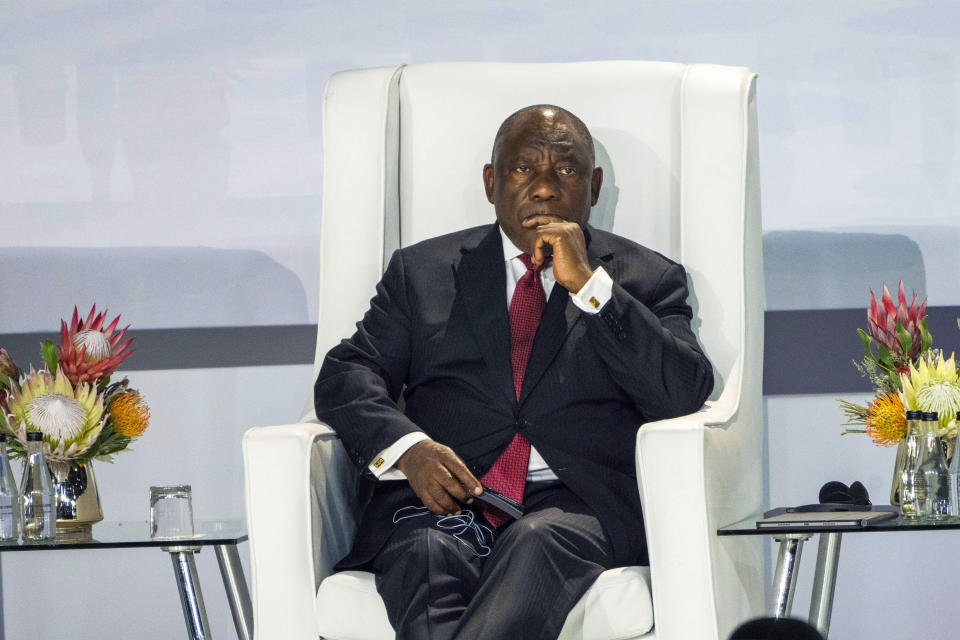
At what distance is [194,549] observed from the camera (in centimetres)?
235

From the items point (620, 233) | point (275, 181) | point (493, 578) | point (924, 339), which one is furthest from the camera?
point (275, 181)

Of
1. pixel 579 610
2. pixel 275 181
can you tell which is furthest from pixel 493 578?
pixel 275 181

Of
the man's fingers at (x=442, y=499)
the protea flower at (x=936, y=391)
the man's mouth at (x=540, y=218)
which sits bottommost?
the man's fingers at (x=442, y=499)

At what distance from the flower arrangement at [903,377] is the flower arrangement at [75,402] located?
5.00ft

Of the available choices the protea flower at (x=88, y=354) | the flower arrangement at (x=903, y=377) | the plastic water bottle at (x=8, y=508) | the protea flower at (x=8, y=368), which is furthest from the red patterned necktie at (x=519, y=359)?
the protea flower at (x=8, y=368)

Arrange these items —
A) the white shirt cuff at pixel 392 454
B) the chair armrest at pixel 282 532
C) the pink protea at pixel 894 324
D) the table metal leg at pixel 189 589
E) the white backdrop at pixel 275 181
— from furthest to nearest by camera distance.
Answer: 1. the white backdrop at pixel 275 181
2. the pink protea at pixel 894 324
3. the table metal leg at pixel 189 589
4. the white shirt cuff at pixel 392 454
5. the chair armrest at pixel 282 532

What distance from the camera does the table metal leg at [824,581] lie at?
2.32 m

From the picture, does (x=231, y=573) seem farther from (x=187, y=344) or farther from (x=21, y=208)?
(x=21, y=208)

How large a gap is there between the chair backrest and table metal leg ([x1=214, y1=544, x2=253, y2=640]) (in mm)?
487

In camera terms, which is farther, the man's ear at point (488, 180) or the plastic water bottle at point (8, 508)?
the man's ear at point (488, 180)

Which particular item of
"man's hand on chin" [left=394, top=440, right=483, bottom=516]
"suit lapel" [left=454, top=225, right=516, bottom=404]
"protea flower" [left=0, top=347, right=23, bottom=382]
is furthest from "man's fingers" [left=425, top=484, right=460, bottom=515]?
"protea flower" [left=0, top=347, right=23, bottom=382]

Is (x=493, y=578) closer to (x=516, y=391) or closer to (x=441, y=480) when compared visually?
(x=441, y=480)

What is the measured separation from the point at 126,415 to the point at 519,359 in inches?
32.9

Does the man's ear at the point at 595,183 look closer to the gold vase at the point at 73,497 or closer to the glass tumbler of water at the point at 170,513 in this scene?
the glass tumbler of water at the point at 170,513
